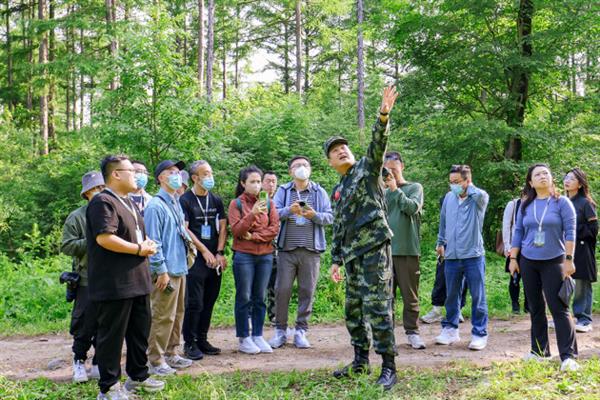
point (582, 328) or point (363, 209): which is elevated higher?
point (363, 209)

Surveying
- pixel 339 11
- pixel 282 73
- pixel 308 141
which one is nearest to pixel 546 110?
pixel 308 141

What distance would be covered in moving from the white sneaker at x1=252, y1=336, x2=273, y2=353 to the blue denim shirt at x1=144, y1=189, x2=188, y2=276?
1.42 metres

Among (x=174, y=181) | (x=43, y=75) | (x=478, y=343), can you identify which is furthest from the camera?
(x=43, y=75)

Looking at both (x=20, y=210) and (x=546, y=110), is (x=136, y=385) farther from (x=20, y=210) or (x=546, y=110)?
(x=20, y=210)

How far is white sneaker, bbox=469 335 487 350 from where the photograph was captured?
578 centimetres

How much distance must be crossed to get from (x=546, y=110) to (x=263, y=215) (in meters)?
8.13

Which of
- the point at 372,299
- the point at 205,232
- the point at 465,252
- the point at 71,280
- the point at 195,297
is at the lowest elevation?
the point at 195,297

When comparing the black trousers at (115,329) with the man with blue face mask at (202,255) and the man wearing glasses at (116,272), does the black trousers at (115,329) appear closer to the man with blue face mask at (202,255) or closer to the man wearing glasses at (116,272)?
the man wearing glasses at (116,272)

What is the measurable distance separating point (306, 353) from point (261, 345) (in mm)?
539

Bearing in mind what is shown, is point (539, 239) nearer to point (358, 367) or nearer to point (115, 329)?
point (358, 367)

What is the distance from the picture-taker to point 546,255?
189 inches

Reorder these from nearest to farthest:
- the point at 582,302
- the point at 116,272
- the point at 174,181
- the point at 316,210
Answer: the point at 116,272
the point at 174,181
the point at 316,210
the point at 582,302

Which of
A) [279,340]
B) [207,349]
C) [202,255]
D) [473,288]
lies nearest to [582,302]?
[473,288]

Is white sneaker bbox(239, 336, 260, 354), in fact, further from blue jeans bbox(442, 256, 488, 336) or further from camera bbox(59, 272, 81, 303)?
blue jeans bbox(442, 256, 488, 336)
